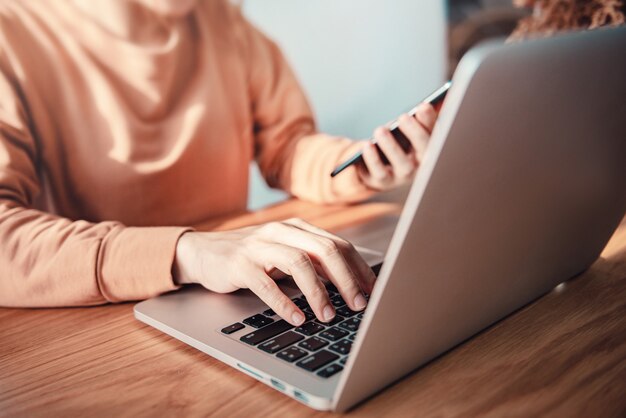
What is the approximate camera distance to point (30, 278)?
26.3 inches

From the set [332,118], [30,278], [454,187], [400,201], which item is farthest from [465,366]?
[332,118]

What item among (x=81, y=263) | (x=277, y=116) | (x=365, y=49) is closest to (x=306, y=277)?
(x=81, y=263)

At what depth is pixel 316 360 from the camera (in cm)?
45

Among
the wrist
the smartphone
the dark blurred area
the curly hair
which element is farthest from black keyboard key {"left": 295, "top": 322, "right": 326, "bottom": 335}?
the dark blurred area

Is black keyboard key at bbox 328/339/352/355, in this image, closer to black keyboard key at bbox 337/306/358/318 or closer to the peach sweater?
black keyboard key at bbox 337/306/358/318

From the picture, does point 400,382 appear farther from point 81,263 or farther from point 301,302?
point 81,263

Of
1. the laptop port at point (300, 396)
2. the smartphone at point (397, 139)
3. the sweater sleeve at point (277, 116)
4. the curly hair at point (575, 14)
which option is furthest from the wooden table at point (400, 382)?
the curly hair at point (575, 14)

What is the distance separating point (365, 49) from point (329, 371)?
1826 millimetres

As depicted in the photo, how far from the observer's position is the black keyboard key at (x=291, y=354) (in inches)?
18.2

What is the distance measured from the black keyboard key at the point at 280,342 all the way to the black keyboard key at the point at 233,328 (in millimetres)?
46

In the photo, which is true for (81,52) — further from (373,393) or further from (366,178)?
(373,393)

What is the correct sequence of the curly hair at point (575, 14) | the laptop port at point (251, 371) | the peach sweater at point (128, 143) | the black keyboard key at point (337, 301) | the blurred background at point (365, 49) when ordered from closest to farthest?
the laptop port at point (251, 371), the black keyboard key at point (337, 301), the peach sweater at point (128, 143), the curly hair at point (575, 14), the blurred background at point (365, 49)

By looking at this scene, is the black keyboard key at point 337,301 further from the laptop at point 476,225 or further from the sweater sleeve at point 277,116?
the sweater sleeve at point 277,116

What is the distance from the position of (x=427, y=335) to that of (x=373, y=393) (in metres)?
0.06
